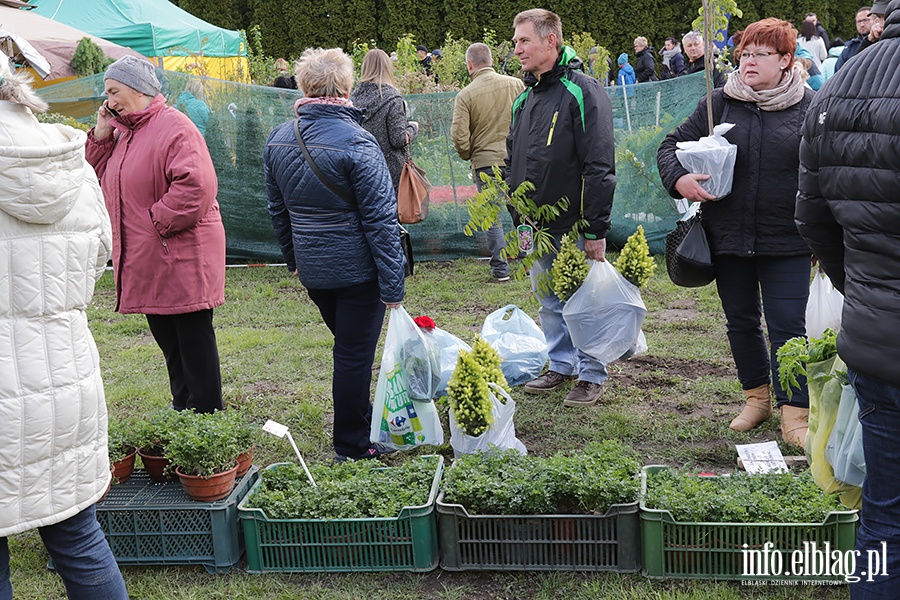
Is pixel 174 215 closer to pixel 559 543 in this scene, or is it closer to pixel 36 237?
pixel 36 237

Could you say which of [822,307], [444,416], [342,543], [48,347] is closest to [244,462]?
[342,543]

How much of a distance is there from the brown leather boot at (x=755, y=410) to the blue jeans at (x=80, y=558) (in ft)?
10.4

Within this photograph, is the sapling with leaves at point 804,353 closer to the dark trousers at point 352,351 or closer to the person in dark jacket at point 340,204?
the person in dark jacket at point 340,204

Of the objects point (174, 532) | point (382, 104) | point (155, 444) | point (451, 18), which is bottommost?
point (174, 532)

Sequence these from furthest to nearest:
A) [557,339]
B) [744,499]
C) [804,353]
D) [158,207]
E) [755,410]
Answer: [557,339] → [755,410] → [158,207] → [744,499] → [804,353]

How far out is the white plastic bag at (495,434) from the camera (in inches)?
158

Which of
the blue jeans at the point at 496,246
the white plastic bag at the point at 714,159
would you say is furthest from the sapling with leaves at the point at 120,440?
the blue jeans at the point at 496,246

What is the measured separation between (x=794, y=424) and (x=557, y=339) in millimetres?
1511

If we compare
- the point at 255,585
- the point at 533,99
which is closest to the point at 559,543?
the point at 255,585

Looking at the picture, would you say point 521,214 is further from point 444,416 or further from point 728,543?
point 728,543

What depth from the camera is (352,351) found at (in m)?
4.19

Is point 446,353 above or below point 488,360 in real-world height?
below

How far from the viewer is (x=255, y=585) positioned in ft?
10.9

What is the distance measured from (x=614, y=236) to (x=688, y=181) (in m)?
4.83
